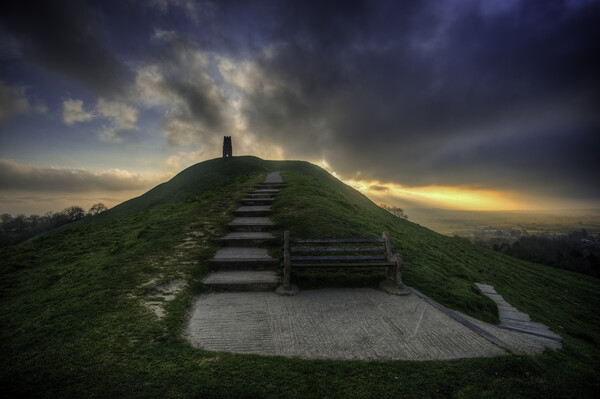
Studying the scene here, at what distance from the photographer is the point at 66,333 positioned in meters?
4.23

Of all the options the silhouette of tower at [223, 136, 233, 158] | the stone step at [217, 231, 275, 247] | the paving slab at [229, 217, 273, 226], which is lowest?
the stone step at [217, 231, 275, 247]

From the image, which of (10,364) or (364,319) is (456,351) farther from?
(10,364)

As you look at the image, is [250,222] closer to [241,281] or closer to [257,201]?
[257,201]

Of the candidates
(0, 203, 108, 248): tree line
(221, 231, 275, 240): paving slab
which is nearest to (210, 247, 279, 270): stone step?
(221, 231, 275, 240): paving slab

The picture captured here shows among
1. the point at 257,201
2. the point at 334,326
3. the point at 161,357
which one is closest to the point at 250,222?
the point at 257,201

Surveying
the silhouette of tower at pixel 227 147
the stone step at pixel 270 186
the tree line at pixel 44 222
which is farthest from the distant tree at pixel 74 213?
the stone step at pixel 270 186

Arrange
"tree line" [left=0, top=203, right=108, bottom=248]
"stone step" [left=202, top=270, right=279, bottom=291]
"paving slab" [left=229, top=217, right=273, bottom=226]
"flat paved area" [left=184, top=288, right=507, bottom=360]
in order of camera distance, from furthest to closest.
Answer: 1. "tree line" [left=0, top=203, right=108, bottom=248]
2. "paving slab" [left=229, top=217, right=273, bottom=226]
3. "stone step" [left=202, top=270, right=279, bottom=291]
4. "flat paved area" [left=184, top=288, right=507, bottom=360]

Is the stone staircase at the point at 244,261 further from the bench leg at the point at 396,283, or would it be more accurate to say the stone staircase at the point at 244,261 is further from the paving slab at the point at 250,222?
the bench leg at the point at 396,283

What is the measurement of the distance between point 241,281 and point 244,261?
1045 millimetres

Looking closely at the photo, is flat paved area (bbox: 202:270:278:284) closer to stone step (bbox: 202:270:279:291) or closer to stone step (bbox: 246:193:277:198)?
stone step (bbox: 202:270:279:291)

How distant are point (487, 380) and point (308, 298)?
3.73 meters

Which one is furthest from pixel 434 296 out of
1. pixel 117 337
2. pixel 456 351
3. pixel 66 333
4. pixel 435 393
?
pixel 66 333

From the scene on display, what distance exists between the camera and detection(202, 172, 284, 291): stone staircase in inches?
257

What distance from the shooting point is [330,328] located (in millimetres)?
4816
